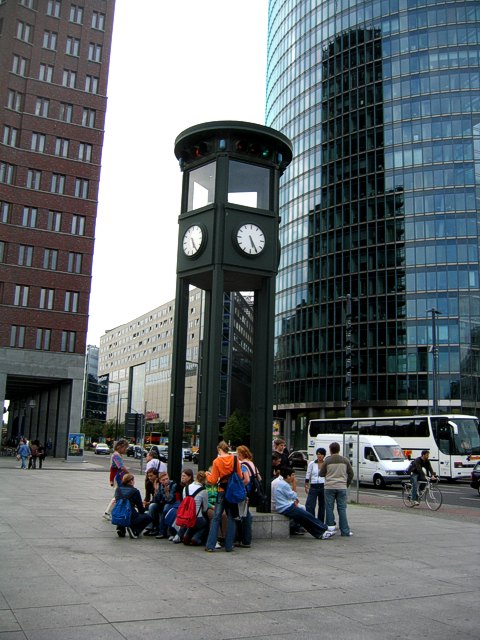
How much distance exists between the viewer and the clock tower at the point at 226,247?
41.1ft

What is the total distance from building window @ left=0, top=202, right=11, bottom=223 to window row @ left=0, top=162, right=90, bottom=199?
6.10 ft

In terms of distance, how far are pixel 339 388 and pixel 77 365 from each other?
111 ft

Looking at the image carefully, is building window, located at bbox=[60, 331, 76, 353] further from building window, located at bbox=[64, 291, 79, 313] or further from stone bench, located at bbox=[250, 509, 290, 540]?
stone bench, located at bbox=[250, 509, 290, 540]

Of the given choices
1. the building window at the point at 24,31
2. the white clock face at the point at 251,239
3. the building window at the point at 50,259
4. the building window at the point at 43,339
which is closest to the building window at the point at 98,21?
the building window at the point at 24,31

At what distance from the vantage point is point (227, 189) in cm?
1302

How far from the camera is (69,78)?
2226 inches

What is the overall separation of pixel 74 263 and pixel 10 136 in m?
11.8

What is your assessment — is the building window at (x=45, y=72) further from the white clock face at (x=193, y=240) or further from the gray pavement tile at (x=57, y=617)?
the gray pavement tile at (x=57, y=617)

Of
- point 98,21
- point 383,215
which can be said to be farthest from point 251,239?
point 383,215

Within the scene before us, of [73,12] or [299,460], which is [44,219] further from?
[299,460]

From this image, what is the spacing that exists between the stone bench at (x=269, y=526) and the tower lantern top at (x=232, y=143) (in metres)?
6.89

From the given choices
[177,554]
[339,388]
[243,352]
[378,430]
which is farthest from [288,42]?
[177,554]

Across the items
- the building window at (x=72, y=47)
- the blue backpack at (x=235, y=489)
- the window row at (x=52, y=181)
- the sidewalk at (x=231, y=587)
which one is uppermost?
the building window at (x=72, y=47)

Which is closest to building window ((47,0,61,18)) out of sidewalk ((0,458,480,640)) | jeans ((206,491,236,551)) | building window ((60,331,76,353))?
building window ((60,331,76,353))
